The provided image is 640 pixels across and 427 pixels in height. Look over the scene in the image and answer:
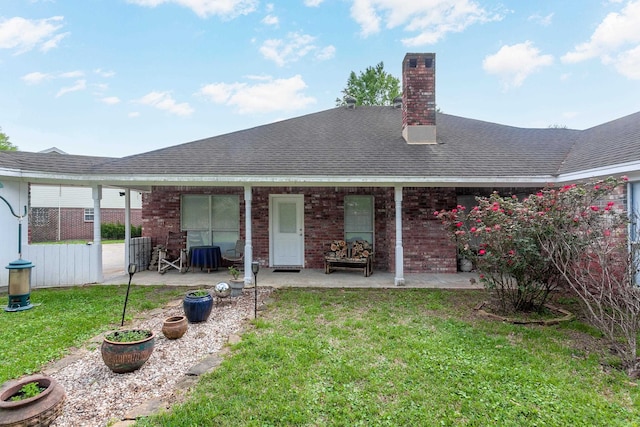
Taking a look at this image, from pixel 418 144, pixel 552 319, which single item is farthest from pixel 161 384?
pixel 418 144

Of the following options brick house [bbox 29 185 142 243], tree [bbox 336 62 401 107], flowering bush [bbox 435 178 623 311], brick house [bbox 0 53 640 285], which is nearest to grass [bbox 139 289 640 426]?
flowering bush [bbox 435 178 623 311]

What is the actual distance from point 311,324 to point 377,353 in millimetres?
1225

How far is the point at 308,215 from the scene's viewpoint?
29.1 feet

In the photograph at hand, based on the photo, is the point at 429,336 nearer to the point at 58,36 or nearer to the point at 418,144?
the point at 418,144

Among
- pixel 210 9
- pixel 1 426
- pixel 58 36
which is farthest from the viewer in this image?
pixel 58 36

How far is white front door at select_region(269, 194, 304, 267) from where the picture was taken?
893cm

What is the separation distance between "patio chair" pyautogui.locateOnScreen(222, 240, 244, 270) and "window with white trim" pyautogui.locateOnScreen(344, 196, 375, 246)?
2.91m

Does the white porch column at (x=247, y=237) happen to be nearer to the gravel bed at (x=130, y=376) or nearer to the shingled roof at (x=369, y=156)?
the shingled roof at (x=369, y=156)

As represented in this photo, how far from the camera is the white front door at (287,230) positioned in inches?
352

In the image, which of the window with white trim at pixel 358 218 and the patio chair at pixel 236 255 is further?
the window with white trim at pixel 358 218

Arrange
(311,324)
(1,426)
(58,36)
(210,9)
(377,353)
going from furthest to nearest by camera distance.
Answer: (58,36) < (210,9) < (311,324) < (377,353) < (1,426)

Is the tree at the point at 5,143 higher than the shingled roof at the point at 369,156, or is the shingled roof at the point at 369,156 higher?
the tree at the point at 5,143

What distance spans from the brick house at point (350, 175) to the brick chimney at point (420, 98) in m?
0.03

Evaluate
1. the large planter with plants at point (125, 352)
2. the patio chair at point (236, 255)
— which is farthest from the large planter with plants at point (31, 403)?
the patio chair at point (236, 255)
